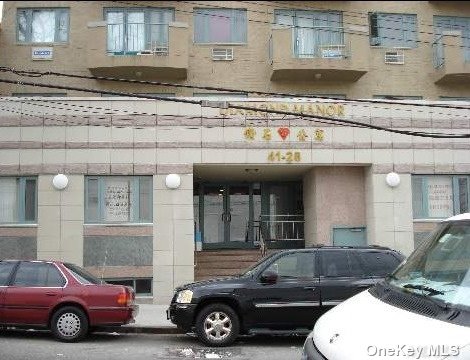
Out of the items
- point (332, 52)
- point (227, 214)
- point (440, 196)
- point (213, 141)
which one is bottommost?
point (227, 214)

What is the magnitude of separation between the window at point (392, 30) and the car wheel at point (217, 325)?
14.6 m

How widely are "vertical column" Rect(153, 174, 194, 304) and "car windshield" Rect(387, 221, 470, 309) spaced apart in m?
12.4

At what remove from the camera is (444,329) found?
11.9 ft

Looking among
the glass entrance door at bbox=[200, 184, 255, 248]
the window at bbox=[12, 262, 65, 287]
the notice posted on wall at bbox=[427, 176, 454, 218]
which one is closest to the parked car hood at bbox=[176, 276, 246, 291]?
the window at bbox=[12, 262, 65, 287]

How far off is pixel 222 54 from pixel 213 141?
16.3 feet

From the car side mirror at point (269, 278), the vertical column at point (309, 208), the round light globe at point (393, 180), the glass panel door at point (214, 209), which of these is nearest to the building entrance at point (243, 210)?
the glass panel door at point (214, 209)

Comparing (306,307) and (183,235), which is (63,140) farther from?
(306,307)

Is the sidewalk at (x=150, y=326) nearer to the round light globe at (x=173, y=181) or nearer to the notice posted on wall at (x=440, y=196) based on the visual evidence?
the round light globe at (x=173, y=181)

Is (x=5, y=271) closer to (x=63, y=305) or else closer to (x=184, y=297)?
(x=63, y=305)

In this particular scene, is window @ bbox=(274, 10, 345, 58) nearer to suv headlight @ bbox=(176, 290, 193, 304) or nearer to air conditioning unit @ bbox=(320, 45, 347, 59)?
air conditioning unit @ bbox=(320, 45, 347, 59)

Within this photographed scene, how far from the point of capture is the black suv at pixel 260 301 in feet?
34.0

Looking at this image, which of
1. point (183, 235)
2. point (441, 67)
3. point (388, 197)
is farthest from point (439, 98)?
point (183, 235)

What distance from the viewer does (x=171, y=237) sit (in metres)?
17.3

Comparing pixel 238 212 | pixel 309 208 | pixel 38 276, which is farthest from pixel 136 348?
pixel 238 212
